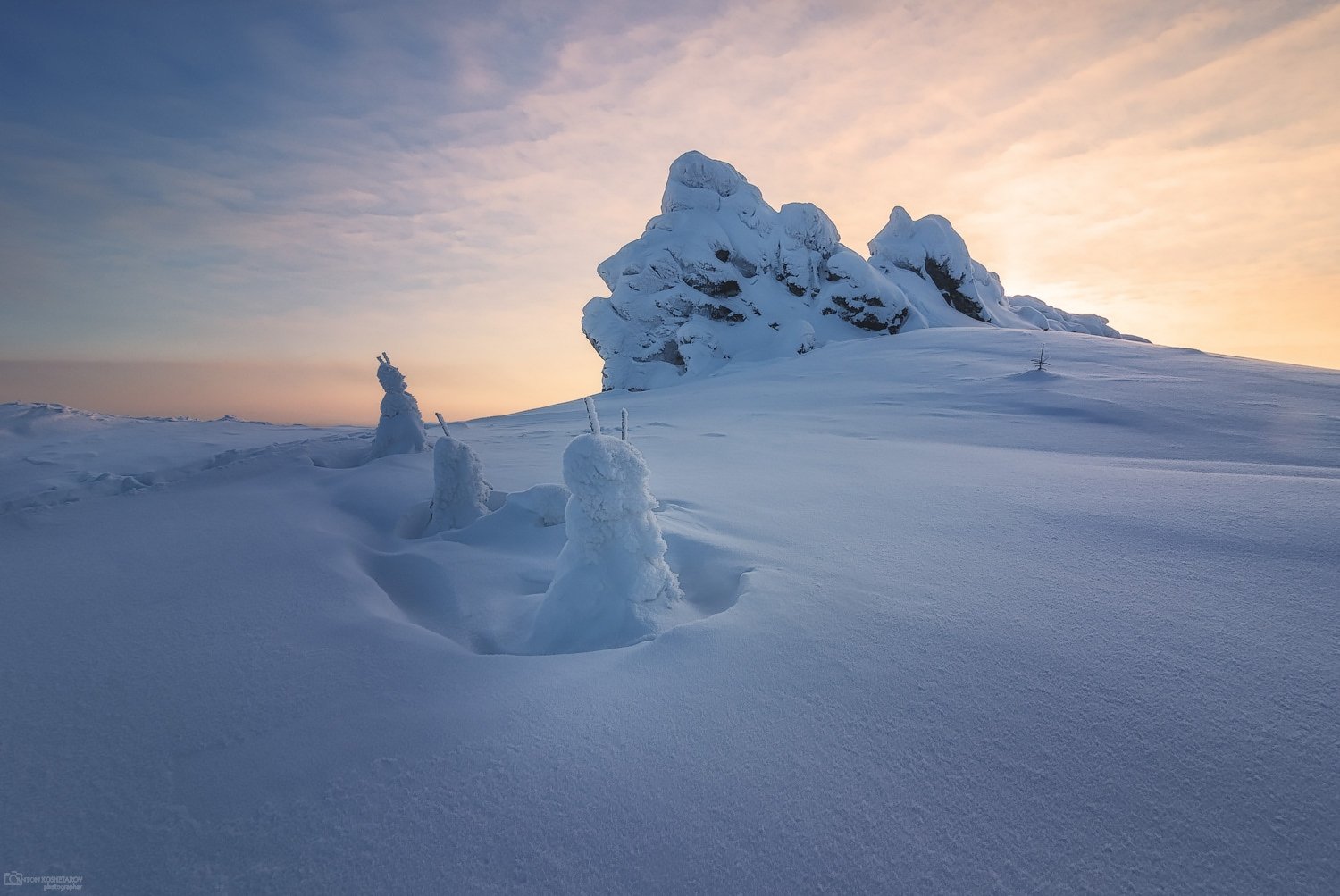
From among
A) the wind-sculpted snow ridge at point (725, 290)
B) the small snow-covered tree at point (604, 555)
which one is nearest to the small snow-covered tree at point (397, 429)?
the small snow-covered tree at point (604, 555)

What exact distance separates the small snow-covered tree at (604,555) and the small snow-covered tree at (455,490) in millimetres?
2303

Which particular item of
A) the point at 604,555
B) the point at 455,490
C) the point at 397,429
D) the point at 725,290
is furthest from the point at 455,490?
the point at 725,290

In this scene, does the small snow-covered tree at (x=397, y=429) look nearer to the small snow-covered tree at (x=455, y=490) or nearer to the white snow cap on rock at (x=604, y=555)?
the small snow-covered tree at (x=455, y=490)

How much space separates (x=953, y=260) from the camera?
3644cm

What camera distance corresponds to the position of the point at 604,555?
3.33 m

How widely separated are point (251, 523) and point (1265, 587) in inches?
265

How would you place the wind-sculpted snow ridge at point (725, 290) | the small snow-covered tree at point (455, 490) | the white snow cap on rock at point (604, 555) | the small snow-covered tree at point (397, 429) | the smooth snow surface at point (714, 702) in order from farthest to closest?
the wind-sculpted snow ridge at point (725, 290), the small snow-covered tree at point (397, 429), the small snow-covered tree at point (455, 490), the white snow cap on rock at point (604, 555), the smooth snow surface at point (714, 702)

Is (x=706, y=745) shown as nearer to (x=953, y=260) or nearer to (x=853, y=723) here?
(x=853, y=723)

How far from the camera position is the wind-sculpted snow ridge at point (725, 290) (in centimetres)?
3058

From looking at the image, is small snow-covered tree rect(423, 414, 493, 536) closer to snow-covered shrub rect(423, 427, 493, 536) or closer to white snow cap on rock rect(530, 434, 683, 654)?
snow-covered shrub rect(423, 427, 493, 536)

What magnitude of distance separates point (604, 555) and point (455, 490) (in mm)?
2641

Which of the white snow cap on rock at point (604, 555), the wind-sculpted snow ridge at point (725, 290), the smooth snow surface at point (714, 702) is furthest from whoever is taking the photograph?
the wind-sculpted snow ridge at point (725, 290)

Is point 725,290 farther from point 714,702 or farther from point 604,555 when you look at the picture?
point 714,702

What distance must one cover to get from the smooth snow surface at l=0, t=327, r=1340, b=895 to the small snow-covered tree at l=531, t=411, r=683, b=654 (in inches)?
11.3
